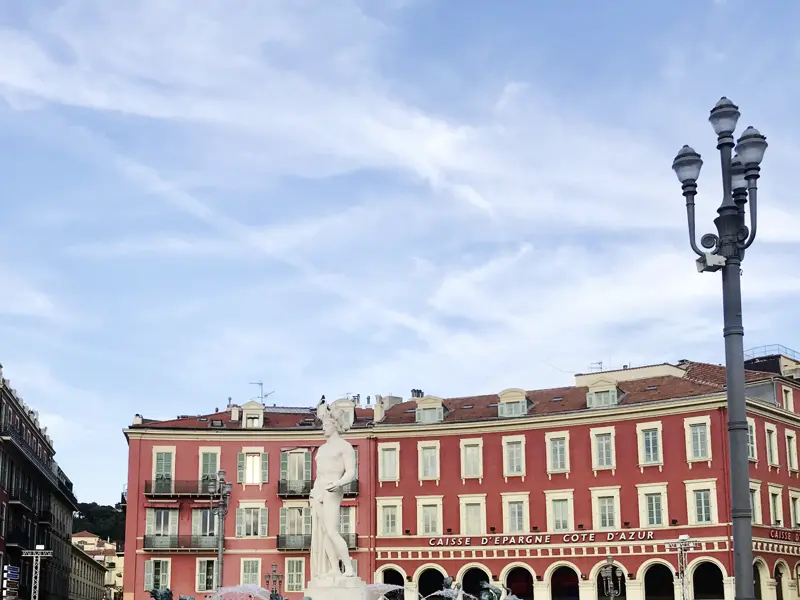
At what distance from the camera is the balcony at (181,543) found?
5728 centimetres

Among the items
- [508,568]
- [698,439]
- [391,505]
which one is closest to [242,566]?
[391,505]

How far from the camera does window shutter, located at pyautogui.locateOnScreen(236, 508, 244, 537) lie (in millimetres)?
58312

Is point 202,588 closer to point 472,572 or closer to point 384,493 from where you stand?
point 384,493

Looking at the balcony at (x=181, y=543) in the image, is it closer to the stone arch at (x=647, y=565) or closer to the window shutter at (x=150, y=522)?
the window shutter at (x=150, y=522)

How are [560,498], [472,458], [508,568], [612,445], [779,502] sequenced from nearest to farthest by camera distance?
[779,502]
[612,445]
[560,498]
[508,568]
[472,458]

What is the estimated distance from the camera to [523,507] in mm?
55188

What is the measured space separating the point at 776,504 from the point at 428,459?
1797cm

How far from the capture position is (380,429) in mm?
59000

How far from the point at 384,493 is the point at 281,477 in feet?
19.2

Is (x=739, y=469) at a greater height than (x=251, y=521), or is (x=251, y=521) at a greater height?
(x=251, y=521)

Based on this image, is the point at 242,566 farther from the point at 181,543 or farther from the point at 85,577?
the point at 85,577

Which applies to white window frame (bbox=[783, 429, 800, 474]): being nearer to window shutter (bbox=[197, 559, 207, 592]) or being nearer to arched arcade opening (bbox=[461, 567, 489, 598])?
arched arcade opening (bbox=[461, 567, 489, 598])

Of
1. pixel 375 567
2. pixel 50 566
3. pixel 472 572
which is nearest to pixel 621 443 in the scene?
pixel 472 572

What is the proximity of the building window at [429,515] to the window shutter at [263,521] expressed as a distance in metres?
8.47
